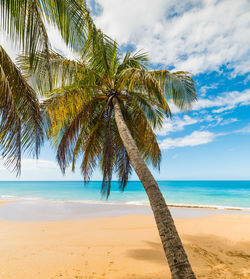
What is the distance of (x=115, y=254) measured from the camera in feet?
15.7

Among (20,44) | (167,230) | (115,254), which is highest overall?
(20,44)

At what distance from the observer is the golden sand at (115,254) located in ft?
12.5

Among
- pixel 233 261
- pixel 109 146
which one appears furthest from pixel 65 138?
pixel 233 261

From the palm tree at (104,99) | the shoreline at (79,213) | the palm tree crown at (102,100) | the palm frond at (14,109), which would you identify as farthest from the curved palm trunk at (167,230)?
the shoreline at (79,213)

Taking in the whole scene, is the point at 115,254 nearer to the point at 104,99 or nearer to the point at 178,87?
the point at 104,99

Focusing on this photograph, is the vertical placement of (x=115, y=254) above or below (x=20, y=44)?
below

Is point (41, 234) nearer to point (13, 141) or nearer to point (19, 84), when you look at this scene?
point (13, 141)

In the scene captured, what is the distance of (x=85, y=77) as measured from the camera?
192 inches

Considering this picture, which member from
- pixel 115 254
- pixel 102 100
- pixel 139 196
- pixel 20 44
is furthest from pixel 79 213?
pixel 139 196

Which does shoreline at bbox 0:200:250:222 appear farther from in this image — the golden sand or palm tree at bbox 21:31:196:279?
palm tree at bbox 21:31:196:279

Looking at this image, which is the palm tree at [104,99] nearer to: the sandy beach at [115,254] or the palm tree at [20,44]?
the palm tree at [20,44]

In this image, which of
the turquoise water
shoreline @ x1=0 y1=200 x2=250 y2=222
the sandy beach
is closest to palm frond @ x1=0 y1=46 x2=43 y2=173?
the sandy beach

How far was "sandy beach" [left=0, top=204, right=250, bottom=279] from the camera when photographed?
12.5 ft

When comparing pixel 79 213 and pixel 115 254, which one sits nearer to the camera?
pixel 115 254
